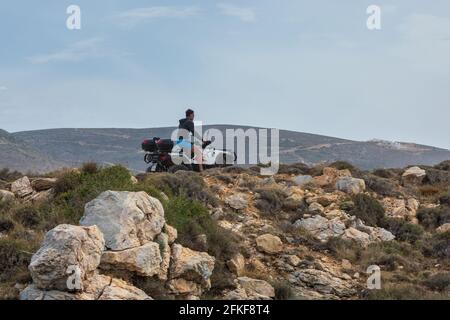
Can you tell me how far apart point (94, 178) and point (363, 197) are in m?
7.61

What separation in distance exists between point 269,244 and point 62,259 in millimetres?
6090

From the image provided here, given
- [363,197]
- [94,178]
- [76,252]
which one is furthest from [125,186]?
[363,197]

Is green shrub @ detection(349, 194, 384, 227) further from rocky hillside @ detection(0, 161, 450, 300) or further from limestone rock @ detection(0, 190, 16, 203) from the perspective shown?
limestone rock @ detection(0, 190, 16, 203)

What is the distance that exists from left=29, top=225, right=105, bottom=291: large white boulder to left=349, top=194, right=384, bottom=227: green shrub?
30.4 ft

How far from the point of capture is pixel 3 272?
9.98 metres

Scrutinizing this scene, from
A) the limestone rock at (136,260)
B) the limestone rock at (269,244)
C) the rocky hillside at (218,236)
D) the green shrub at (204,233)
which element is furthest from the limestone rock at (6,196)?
the limestone rock at (269,244)

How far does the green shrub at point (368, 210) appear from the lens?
54.7ft

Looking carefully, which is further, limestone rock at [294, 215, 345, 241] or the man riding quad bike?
the man riding quad bike

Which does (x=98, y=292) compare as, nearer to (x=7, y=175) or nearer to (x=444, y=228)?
(x=7, y=175)

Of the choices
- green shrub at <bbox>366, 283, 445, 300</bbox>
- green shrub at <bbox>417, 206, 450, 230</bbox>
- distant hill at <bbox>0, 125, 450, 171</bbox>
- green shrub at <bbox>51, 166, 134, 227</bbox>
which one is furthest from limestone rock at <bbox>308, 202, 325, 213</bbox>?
distant hill at <bbox>0, 125, 450, 171</bbox>

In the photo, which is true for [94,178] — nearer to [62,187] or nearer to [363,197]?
[62,187]

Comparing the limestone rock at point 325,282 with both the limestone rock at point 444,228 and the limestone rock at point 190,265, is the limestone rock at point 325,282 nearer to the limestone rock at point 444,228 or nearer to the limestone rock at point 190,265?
the limestone rock at point 190,265

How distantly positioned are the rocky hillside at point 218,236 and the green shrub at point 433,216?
0.04 m

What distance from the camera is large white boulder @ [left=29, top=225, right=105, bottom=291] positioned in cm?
864
